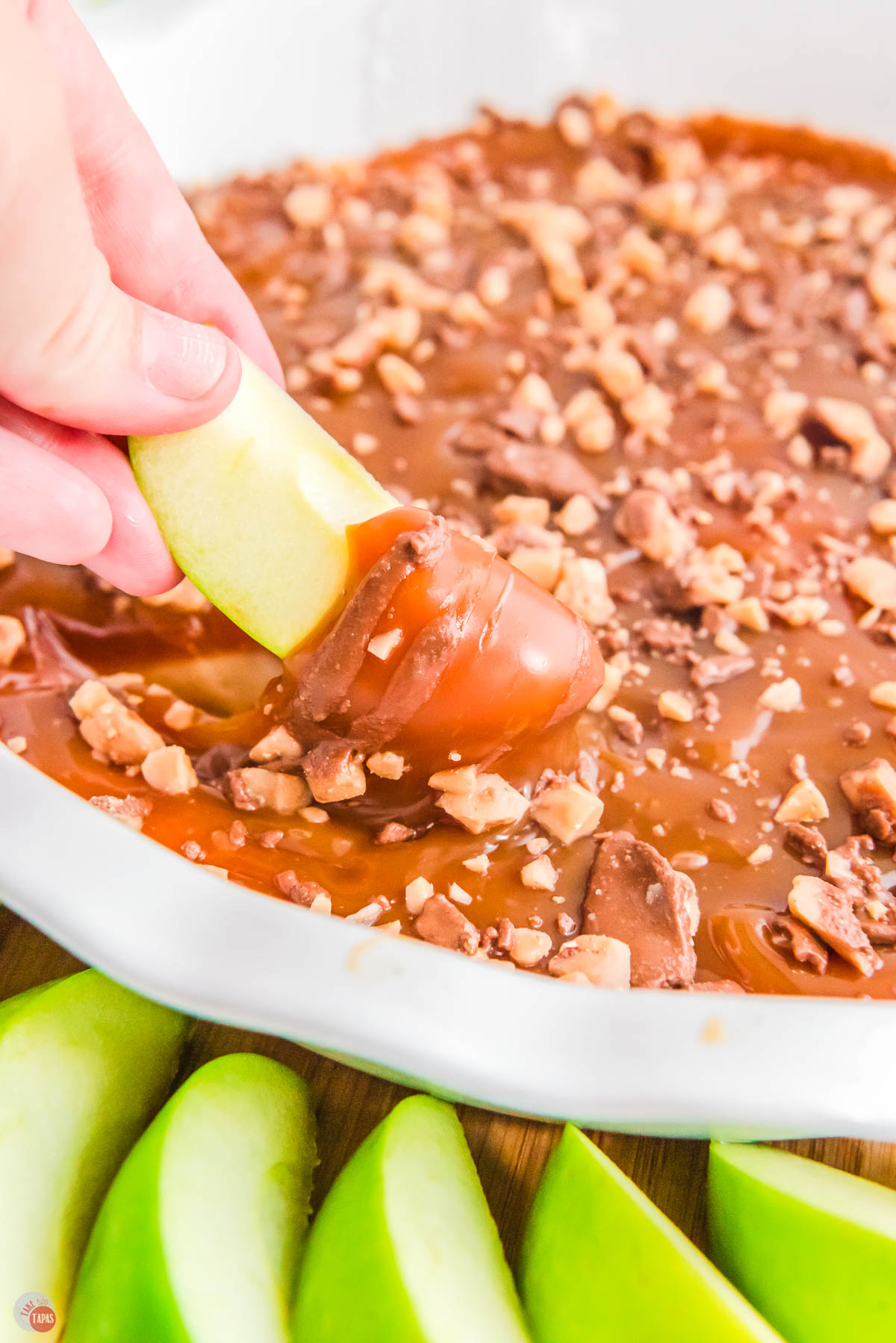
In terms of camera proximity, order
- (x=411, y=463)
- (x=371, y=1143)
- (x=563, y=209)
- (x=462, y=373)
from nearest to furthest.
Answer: (x=371, y=1143), (x=411, y=463), (x=462, y=373), (x=563, y=209)

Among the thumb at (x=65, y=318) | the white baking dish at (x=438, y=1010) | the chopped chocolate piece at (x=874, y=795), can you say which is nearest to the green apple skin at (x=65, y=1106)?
the white baking dish at (x=438, y=1010)

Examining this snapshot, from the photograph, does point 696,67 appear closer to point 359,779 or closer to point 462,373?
point 462,373

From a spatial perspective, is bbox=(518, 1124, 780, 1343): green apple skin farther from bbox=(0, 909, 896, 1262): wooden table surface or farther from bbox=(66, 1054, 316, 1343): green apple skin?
bbox=(66, 1054, 316, 1343): green apple skin

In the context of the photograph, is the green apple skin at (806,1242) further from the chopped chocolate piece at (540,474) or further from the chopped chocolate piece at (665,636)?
the chopped chocolate piece at (540,474)

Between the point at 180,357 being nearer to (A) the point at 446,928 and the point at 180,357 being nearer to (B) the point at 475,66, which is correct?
(A) the point at 446,928

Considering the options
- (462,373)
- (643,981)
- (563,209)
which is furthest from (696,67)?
(643,981)

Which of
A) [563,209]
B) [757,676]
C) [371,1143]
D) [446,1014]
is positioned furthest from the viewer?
[563,209]
